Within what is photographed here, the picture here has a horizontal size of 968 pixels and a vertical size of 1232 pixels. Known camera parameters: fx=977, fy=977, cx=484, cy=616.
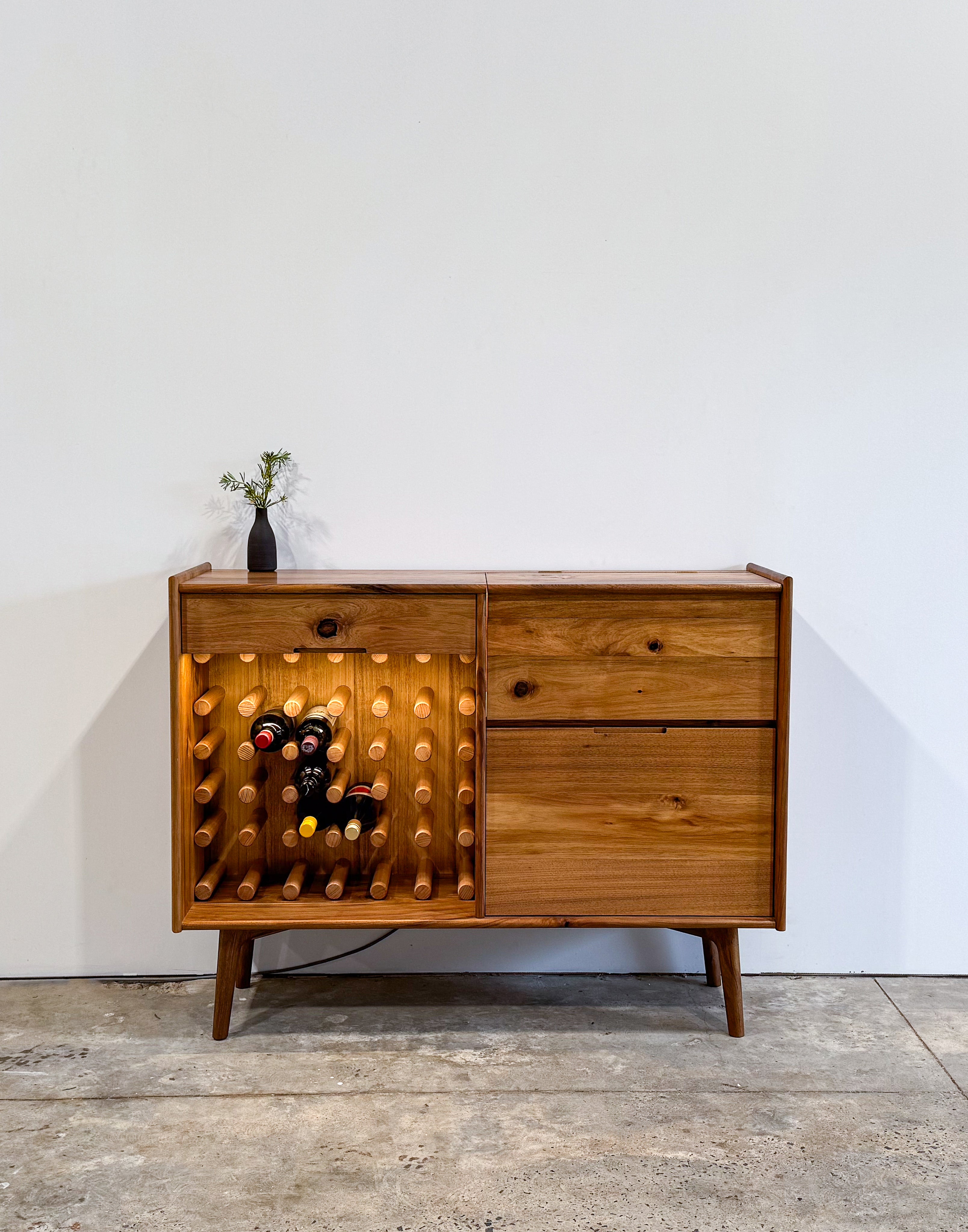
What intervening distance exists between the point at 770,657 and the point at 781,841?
0.41m

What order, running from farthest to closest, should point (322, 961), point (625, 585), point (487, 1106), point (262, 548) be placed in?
point (322, 961) → point (262, 548) → point (625, 585) → point (487, 1106)

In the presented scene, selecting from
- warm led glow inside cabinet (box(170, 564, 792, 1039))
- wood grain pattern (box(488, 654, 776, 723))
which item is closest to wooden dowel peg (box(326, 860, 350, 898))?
warm led glow inside cabinet (box(170, 564, 792, 1039))

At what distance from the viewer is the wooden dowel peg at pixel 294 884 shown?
2.29 meters

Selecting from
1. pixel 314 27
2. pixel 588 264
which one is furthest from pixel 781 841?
pixel 314 27

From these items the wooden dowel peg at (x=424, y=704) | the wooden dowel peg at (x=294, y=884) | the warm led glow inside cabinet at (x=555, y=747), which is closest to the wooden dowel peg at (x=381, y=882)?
the warm led glow inside cabinet at (x=555, y=747)

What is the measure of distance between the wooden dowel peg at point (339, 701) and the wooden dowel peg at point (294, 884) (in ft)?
1.25

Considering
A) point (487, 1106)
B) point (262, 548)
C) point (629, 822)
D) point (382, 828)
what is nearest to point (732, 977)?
point (629, 822)

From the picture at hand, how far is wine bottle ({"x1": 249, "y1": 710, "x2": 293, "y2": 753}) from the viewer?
7.21 ft

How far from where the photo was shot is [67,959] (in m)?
2.61

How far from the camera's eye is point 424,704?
2277 mm

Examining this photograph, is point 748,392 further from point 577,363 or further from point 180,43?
point 180,43

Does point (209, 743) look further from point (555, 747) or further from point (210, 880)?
point (555, 747)

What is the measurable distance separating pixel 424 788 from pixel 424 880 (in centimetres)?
22

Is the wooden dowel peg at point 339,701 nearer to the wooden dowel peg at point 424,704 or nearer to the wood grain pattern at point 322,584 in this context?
the wooden dowel peg at point 424,704
